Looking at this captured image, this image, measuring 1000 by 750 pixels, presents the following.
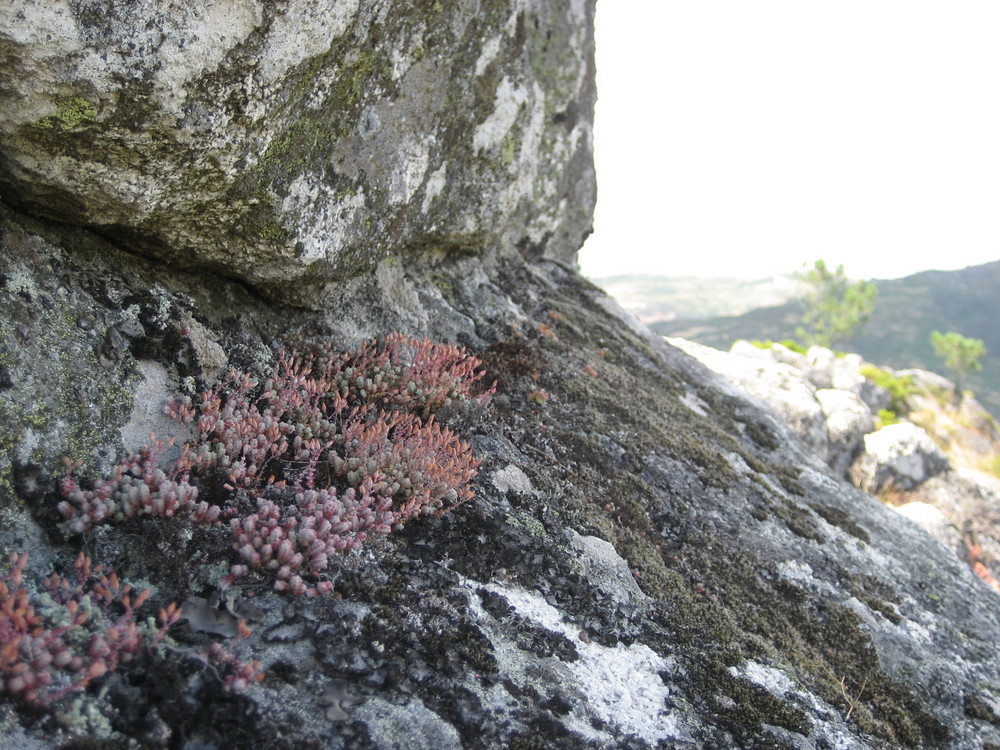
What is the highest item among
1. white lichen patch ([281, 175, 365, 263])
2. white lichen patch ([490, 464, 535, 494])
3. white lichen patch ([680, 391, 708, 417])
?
white lichen patch ([281, 175, 365, 263])

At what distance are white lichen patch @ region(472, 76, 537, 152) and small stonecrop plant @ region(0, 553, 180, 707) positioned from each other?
7.09m

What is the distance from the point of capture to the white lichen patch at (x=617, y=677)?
4.16m

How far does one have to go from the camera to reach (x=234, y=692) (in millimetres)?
3301

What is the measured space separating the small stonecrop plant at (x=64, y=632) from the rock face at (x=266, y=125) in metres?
2.83

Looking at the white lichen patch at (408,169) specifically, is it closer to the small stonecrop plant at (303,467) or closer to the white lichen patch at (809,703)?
the small stonecrop plant at (303,467)

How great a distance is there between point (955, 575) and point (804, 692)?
19.1 feet

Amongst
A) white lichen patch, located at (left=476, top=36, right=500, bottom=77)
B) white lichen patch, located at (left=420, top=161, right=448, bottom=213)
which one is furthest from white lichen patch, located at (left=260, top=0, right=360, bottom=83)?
white lichen patch, located at (left=476, top=36, right=500, bottom=77)

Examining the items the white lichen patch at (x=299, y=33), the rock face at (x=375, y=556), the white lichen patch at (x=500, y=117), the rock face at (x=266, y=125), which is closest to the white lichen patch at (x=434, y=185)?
the rock face at (x=266, y=125)

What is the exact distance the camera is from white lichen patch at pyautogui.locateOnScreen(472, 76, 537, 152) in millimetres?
8758

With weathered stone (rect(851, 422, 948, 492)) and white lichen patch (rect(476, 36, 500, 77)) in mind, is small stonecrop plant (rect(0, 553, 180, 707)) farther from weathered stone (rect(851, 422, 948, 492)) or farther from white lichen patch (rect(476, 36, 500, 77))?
weathered stone (rect(851, 422, 948, 492))

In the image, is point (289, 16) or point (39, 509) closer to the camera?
point (39, 509)

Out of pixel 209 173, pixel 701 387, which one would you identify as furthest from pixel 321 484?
pixel 701 387

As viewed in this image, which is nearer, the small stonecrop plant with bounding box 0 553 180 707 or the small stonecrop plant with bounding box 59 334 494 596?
the small stonecrop plant with bounding box 0 553 180 707

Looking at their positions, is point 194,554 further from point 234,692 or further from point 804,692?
point 804,692
